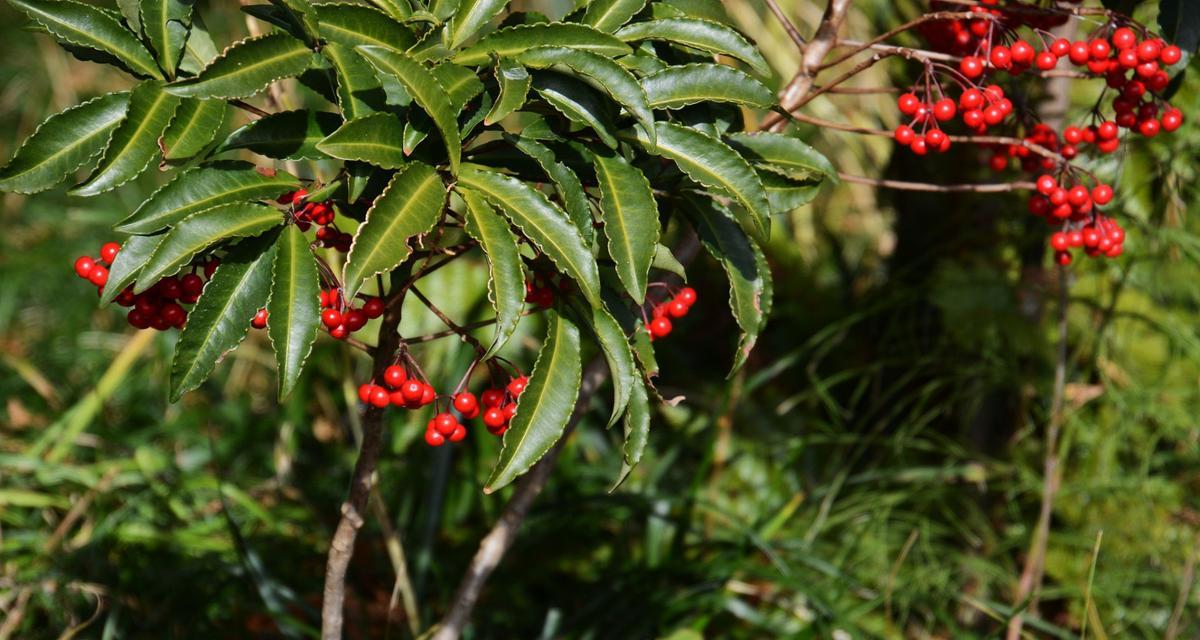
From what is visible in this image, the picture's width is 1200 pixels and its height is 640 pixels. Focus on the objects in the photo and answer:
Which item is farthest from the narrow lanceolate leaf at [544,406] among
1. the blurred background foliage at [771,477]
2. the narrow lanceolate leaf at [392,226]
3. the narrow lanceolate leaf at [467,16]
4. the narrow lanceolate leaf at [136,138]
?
the blurred background foliage at [771,477]

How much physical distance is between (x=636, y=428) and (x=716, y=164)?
323 mm

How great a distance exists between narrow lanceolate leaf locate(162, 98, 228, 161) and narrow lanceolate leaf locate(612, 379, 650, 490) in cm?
56

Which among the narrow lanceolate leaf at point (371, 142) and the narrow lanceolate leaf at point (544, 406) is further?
the narrow lanceolate leaf at point (544, 406)

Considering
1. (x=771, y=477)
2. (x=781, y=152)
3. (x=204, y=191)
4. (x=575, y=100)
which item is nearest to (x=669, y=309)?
(x=781, y=152)

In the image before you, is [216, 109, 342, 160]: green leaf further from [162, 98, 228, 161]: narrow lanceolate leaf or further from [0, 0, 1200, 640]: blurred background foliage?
[0, 0, 1200, 640]: blurred background foliage

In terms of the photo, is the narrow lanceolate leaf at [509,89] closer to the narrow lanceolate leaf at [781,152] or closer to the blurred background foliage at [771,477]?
the narrow lanceolate leaf at [781,152]

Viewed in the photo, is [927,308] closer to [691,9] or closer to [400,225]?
[691,9]

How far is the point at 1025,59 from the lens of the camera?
137 cm

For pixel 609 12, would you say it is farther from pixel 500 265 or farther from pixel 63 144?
pixel 63 144

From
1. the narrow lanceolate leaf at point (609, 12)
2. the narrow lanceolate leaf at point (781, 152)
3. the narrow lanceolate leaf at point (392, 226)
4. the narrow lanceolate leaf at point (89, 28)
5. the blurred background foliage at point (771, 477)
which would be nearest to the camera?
the narrow lanceolate leaf at point (392, 226)

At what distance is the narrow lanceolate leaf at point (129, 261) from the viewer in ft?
3.59

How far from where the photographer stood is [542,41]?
3.76 ft

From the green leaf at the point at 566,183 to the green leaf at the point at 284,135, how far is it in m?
0.22

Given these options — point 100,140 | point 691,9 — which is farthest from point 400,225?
point 691,9
